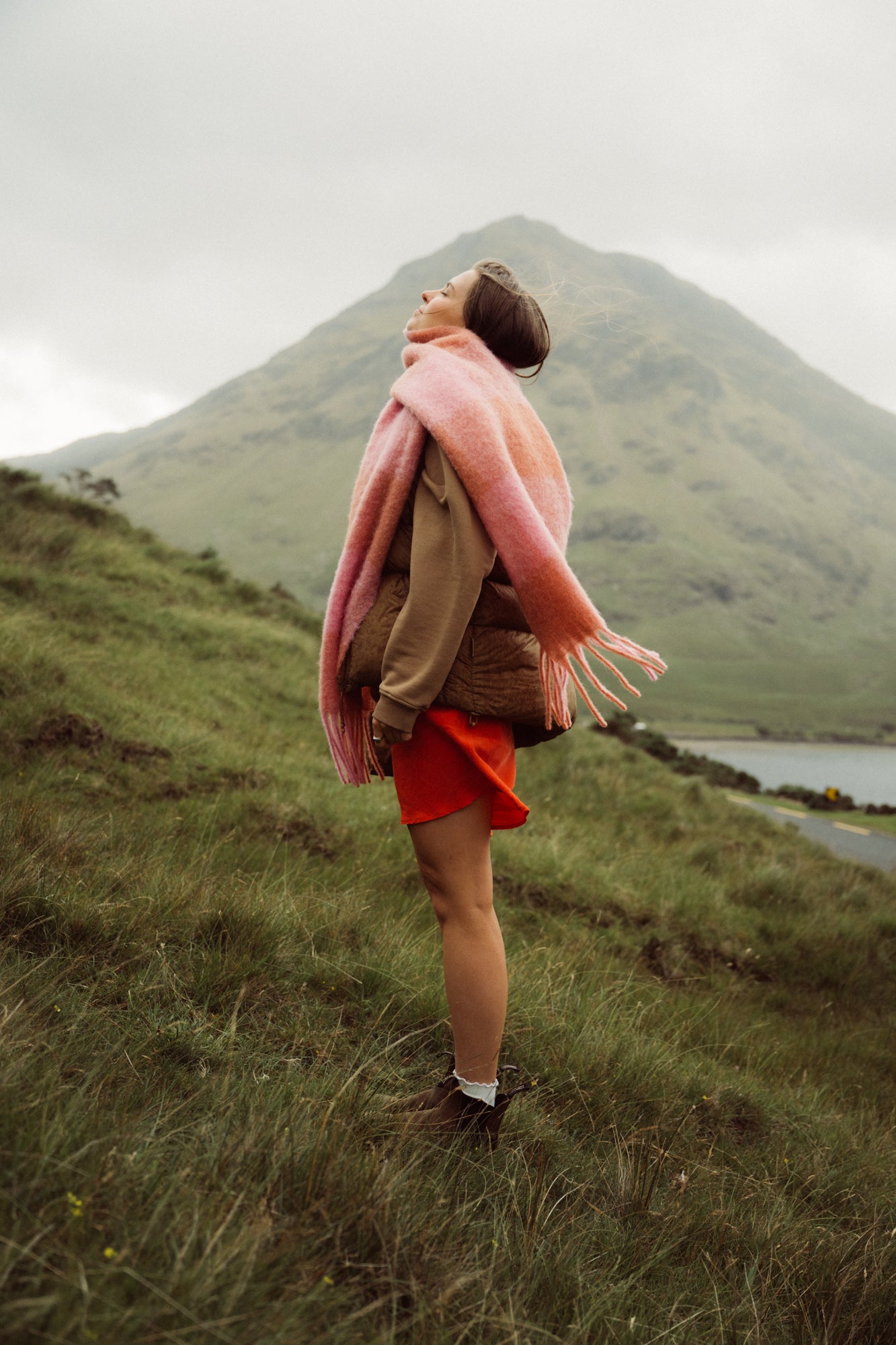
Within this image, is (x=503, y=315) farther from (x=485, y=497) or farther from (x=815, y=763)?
(x=815, y=763)

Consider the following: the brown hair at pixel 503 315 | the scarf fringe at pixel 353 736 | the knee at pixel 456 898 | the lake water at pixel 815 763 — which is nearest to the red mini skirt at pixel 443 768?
the knee at pixel 456 898

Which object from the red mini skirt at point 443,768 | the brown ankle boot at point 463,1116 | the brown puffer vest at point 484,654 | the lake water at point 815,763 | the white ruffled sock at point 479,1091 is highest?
the brown puffer vest at point 484,654

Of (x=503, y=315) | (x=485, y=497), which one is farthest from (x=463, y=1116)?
(x=503, y=315)

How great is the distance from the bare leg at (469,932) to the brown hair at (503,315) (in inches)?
49.1

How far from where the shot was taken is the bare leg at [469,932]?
1950mm

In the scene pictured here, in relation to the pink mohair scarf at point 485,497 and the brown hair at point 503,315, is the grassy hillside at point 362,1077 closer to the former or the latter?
the pink mohair scarf at point 485,497

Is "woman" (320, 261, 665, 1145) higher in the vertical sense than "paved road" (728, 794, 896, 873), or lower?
higher

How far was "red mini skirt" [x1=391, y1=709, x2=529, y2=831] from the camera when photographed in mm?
1981

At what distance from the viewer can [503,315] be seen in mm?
2225

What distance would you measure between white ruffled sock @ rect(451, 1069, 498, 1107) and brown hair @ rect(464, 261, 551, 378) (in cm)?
186

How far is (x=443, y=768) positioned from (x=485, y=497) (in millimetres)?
661

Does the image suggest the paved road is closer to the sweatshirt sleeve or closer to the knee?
the knee

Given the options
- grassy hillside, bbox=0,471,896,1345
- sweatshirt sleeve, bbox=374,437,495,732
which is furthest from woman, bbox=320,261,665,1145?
grassy hillside, bbox=0,471,896,1345

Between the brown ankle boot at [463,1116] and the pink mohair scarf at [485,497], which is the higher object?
the pink mohair scarf at [485,497]
